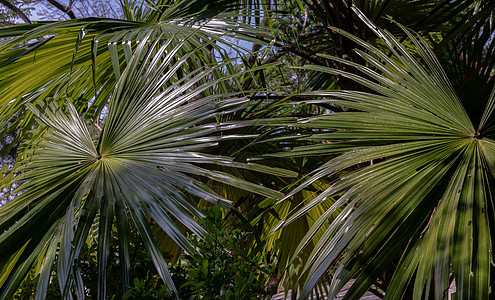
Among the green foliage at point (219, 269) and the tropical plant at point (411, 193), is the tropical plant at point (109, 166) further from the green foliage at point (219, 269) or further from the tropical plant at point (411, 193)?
the tropical plant at point (411, 193)

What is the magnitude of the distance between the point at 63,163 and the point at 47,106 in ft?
1.20

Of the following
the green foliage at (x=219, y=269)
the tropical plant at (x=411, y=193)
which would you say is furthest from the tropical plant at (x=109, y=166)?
the tropical plant at (x=411, y=193)

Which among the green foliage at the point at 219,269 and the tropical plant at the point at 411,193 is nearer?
the tropical plant at the point at 411,193

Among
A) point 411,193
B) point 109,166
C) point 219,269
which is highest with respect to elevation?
point 109,166

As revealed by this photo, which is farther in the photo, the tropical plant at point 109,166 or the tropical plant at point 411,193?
the tropical plant at point 109,166

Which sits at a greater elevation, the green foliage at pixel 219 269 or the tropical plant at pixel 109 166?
the tropical plant at pixel 109 166

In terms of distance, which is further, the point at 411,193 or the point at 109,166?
the point at 109,166

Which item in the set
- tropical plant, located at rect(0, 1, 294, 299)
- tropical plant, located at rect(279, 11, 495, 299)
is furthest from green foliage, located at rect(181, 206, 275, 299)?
tropical plant, located at rect(279, 11, 495, 299)

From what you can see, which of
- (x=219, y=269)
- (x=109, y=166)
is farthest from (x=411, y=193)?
(x=109, y=166)

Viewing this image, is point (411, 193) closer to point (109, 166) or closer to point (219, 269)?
point (219, 269)

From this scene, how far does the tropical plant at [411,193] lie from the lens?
985 mm

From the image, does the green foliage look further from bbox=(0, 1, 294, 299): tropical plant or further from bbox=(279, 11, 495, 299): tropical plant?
bbox=(279, 11, 495, 299): tropical plant

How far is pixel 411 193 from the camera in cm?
112

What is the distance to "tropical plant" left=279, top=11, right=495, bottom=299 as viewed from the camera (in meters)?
0.98
